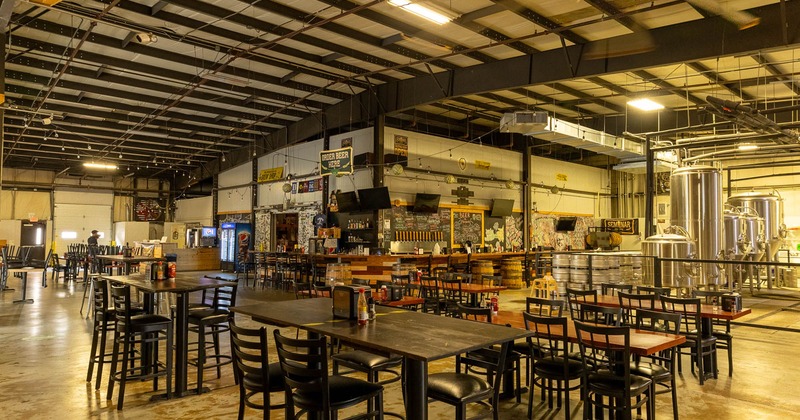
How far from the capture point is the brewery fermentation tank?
894 centimetres

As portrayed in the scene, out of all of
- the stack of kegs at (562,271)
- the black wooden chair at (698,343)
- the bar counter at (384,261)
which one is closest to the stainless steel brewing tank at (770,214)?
the stack of kegs at (562,271)

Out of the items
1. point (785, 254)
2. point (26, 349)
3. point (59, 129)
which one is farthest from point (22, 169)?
point (785, 254)

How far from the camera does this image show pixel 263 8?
25.6 feet

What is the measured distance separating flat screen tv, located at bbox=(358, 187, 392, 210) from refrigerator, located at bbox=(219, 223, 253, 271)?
264 inches

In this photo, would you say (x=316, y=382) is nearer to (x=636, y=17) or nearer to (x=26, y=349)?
(x=26, y=349)

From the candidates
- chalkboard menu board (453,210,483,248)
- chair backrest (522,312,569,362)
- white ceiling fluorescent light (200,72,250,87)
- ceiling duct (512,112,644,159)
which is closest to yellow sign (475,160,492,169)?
chalkboard menu board (453,210,483,248)

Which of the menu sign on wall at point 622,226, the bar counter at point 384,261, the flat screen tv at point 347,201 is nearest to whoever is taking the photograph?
the bar counter at point 384,261

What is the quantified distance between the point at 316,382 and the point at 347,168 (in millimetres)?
9090

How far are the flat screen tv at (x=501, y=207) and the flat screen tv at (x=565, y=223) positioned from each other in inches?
125

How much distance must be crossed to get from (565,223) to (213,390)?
50.5 feet

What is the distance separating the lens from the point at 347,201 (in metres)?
13.2

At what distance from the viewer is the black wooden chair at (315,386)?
9.48 feet

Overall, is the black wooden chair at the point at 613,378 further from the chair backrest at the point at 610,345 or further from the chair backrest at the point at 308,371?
the chair backrest at the point at 308,371

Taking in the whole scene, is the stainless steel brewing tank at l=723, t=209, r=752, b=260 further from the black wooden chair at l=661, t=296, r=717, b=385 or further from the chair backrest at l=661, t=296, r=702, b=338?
the black wooden chair at l=661, t=296, r=717, b=385
